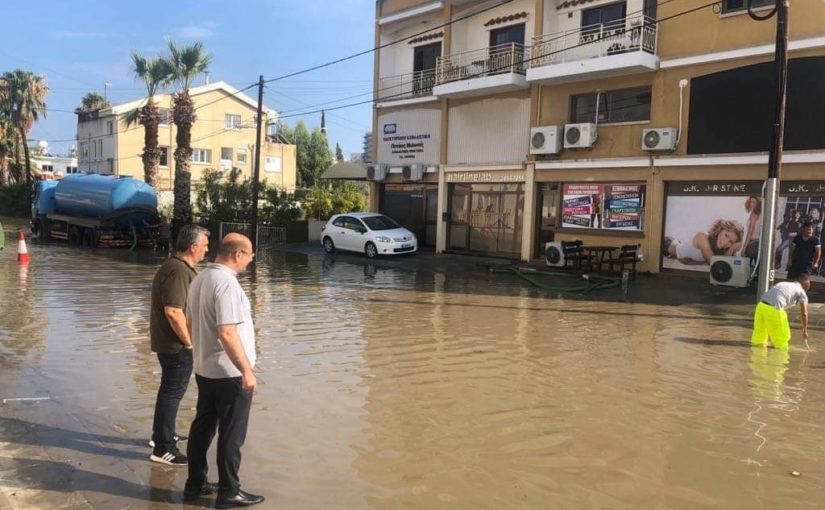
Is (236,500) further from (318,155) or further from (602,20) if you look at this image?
(318,155)

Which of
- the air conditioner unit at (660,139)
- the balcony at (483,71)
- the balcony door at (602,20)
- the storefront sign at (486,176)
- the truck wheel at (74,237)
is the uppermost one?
the balcony door at (602,20)

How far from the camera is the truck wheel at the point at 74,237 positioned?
27.2 meters

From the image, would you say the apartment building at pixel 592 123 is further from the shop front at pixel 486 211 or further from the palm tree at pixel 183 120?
the palm tree at pixel 183 120

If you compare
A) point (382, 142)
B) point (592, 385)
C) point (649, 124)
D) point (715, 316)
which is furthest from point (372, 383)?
point (382, 142)

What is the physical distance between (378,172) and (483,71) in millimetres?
6080

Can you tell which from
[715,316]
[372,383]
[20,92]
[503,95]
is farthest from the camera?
[20,92]

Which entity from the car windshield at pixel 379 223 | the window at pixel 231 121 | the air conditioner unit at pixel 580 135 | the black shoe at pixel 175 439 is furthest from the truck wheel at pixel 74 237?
the black shoe at pixel 175 439

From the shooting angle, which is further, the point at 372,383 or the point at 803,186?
the point at 803,186

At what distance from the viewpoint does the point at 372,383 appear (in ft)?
23.3

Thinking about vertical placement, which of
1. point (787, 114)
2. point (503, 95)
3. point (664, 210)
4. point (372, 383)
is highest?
point (503, 95)

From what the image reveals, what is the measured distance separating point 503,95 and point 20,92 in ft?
136

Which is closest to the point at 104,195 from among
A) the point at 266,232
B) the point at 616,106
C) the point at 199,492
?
the point at 266,232

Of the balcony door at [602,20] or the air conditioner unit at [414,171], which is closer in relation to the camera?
the balcony door at [602,20]

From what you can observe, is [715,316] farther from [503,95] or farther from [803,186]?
[503,95]
